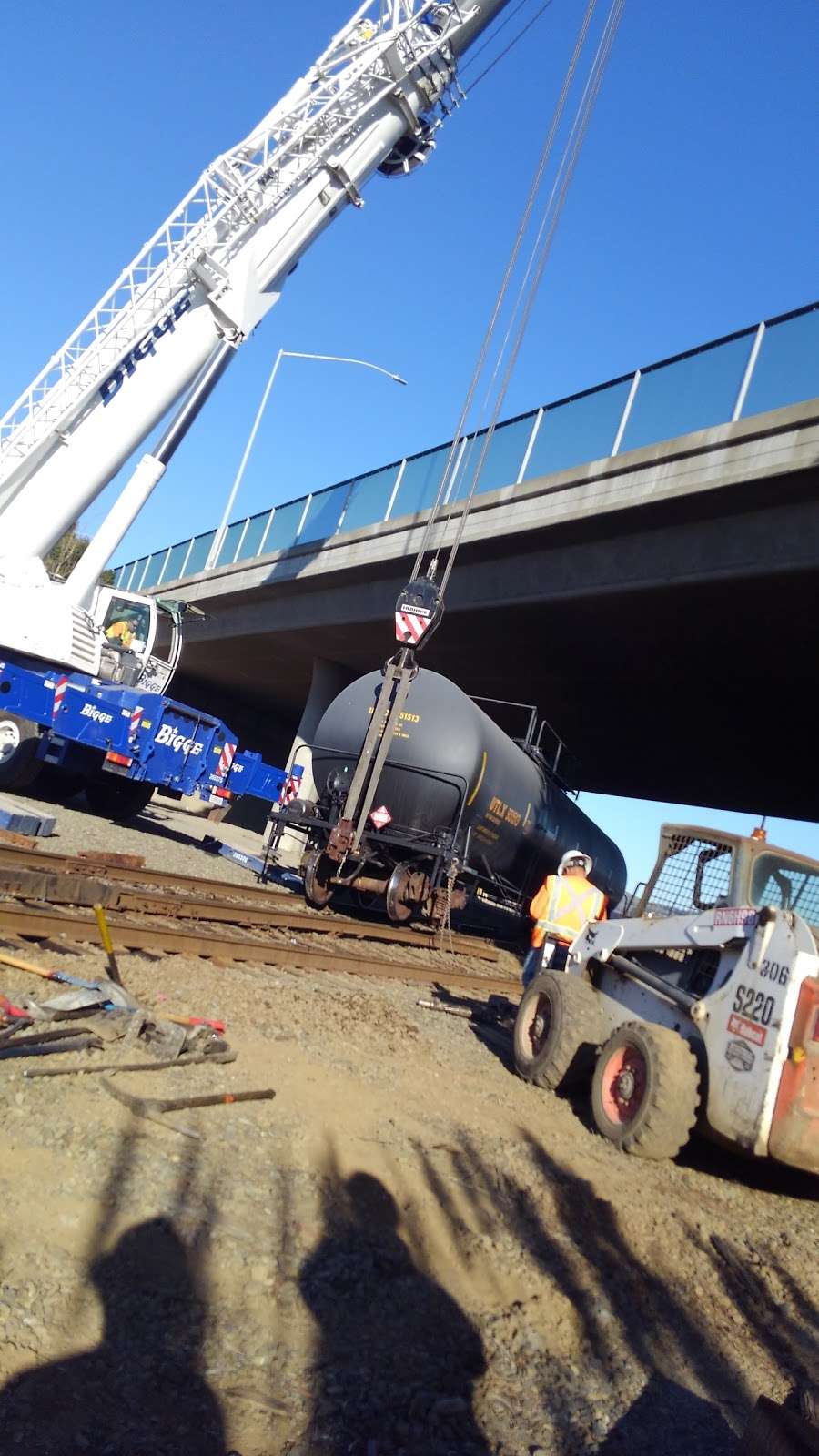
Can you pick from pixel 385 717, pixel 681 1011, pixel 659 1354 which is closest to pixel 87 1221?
pixel 659 1354

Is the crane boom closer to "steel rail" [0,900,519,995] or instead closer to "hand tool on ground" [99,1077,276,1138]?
"steel rail" [0,900,519,995]

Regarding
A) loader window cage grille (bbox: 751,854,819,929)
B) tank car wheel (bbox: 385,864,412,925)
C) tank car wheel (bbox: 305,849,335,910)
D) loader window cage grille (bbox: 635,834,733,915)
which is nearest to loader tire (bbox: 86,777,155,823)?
tank car wheel (bbox: 305,849,335,910)

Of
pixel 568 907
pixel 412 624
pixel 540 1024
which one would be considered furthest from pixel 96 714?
pixel 540 1024

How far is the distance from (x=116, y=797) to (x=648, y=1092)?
13038 millimetres

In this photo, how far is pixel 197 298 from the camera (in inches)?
569

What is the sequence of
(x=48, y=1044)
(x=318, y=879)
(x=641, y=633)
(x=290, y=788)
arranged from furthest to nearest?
(x=641, y=633)
(x=290, y=788)
(x=318, y=879)
(x=48, y=1044)

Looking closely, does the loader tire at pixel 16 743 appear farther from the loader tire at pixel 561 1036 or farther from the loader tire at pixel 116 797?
the loader tire at pixel 561 1036

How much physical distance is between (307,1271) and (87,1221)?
726 millimetres

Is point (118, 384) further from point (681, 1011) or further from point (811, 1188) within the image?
point (811, 1188)

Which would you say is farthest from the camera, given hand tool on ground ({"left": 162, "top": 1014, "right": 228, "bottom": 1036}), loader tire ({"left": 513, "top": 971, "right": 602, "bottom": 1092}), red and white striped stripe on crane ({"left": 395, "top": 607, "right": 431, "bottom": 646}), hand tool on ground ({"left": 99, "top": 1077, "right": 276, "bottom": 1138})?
red and white striped stripe on crane ({"left": 395, "top": 607, "right": 431, "bottom": 646})

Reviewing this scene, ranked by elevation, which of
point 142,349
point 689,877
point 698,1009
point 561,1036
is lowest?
Result: point 561,1036

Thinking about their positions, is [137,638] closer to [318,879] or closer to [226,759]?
[226,759]

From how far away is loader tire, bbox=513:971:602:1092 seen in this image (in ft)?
20.6

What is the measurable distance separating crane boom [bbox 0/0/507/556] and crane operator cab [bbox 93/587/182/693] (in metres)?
1.71
